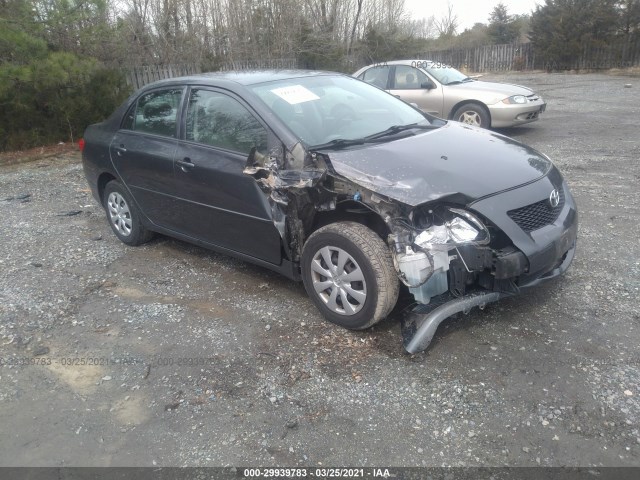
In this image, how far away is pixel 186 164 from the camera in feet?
14.8

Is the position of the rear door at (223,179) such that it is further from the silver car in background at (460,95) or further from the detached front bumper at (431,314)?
the silver car in background at (460,95)

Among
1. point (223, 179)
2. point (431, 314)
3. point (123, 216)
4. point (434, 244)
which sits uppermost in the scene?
point (223, 179)

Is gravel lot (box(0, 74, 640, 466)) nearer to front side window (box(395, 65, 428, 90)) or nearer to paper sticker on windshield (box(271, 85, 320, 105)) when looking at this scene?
paper sticker on windshield (box(271, 85, 320, 105))

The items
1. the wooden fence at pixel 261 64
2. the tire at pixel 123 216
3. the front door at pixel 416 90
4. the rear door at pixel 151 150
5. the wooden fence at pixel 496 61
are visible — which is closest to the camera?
the rear door at pixel 151 150

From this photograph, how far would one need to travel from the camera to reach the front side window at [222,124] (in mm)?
4094

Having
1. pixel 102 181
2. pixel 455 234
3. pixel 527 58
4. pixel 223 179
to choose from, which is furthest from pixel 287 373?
pixel 527 58

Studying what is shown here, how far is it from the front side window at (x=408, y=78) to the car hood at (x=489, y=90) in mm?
577

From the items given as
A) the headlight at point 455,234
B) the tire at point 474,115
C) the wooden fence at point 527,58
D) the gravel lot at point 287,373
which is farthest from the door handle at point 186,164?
the wooden fence at point 527,58

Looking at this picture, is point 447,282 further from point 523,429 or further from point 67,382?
point 67,382

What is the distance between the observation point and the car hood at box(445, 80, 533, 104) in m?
10.2

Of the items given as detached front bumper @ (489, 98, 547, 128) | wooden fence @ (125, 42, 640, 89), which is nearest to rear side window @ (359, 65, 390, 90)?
detached front bumper @ (489, 98, 547, 128)

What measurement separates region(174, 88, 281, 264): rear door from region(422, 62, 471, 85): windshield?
7.37m

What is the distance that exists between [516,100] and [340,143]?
7410 mm

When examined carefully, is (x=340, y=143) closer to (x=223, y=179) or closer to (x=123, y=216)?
(x=223, y=179)
